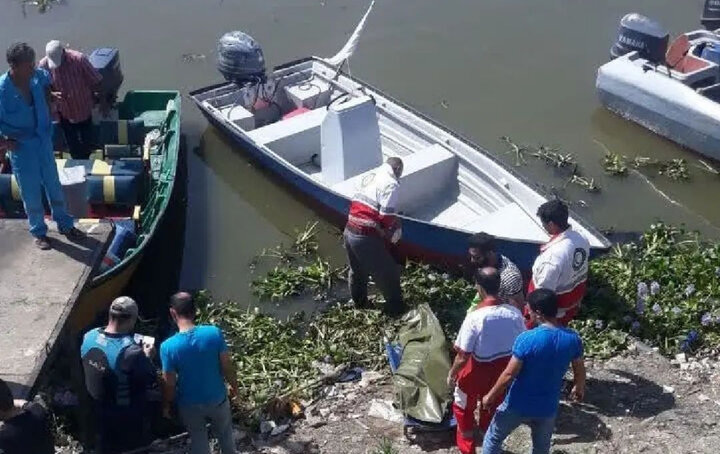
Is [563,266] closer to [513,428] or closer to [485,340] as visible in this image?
[485,340]

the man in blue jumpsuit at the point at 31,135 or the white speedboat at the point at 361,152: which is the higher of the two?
the man in blue jumpsuit at the point at 31,135

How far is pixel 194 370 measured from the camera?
6.45 meters

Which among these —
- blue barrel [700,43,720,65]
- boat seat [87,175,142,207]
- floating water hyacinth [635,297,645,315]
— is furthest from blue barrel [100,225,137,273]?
blue barrel [700,43,720,65]

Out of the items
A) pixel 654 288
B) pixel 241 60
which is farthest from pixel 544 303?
pixel 241 60

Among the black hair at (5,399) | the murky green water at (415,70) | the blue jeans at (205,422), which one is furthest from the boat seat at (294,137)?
the black hair at (5,399)

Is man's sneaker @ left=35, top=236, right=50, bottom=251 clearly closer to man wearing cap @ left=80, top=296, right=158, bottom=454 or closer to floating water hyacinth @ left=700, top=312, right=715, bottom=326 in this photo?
man wearing cap @ left=80, top=296, right=158, bottom=454

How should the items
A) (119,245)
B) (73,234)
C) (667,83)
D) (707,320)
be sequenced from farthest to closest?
1. (667,83)
2. (119,245)
3. (707,320)
4. (73,234)

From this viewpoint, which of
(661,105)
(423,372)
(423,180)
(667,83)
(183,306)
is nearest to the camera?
(183,306)

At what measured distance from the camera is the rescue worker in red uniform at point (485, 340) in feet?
21.9

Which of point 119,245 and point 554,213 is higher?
point 554,213

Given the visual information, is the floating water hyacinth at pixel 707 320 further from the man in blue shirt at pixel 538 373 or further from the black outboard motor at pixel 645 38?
the black outboard motor at pixel 645 38

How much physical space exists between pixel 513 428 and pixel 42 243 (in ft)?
14.0

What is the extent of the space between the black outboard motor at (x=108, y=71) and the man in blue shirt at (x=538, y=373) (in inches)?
321

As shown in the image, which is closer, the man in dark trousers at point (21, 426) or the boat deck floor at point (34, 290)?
the man in dark trousers at point (21, 426)
